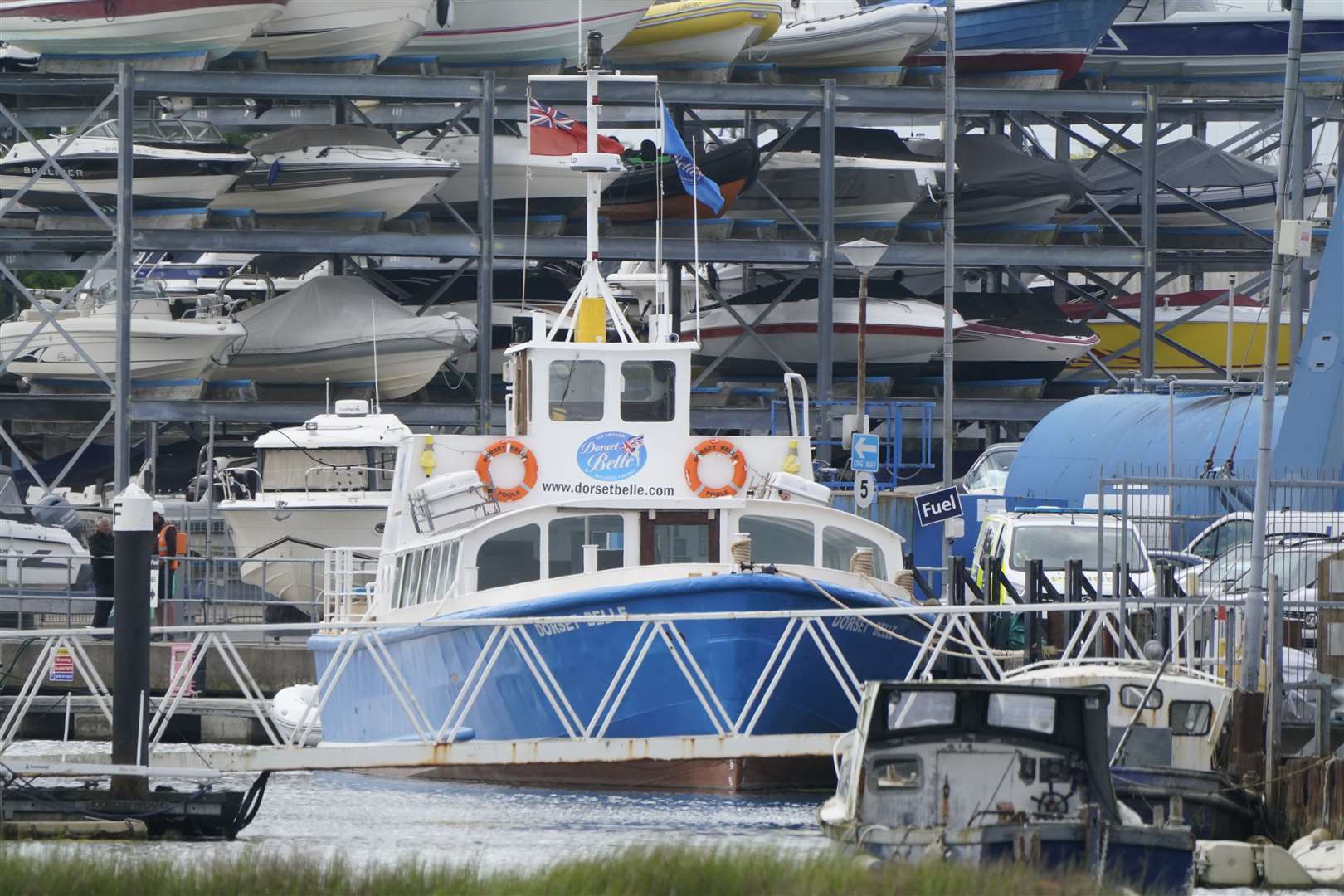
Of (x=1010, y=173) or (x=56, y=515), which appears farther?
(x=1010, y=173)

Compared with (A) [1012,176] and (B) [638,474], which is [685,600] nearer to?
(B) [638,474]

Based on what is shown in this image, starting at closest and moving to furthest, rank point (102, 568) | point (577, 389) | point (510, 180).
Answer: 1. point (577, 389)
2. point (102, 568)
3. point (510, 180)

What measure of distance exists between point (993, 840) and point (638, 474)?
8390 mm

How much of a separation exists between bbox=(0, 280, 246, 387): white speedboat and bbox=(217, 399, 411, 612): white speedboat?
474 centimetres

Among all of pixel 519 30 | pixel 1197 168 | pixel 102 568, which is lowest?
pixel 102 568

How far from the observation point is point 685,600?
1777 centimetres

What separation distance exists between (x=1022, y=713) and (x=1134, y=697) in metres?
3.23

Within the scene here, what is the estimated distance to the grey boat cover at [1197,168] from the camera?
4719 centimetres

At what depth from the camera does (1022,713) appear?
12844 millimetres

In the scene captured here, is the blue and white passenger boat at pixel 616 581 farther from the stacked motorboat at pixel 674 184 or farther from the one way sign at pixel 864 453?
the stacked motorboat at pixel 674 184

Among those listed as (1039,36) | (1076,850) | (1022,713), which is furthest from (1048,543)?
(1039,36)

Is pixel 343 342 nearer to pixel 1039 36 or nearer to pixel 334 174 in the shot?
pixel 334 174

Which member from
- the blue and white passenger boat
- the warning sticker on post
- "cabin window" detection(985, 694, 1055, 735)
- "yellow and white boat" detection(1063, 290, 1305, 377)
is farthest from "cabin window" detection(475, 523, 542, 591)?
"yellow and white boat" detection(1063, 290, 1305, 377)

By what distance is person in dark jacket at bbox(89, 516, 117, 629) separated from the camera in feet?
85.2
